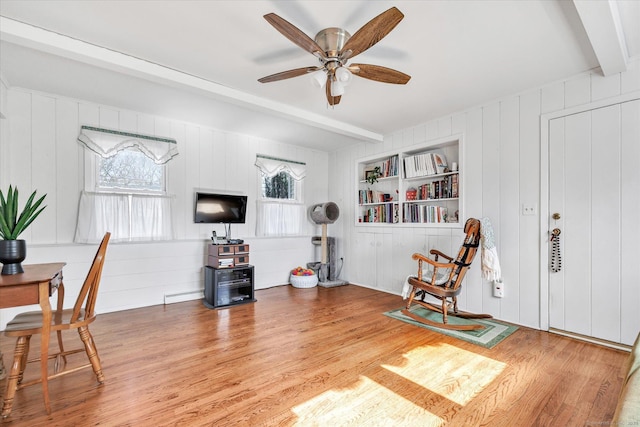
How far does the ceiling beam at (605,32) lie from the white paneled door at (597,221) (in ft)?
1.29

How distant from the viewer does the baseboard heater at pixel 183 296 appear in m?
3.79

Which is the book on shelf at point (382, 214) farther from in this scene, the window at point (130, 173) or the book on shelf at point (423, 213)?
the window at point (130, 173)

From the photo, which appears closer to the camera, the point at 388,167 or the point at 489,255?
the point at 489,255

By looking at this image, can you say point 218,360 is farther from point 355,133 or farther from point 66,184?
point 355,133

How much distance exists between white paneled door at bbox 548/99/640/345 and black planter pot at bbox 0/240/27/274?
424 cm

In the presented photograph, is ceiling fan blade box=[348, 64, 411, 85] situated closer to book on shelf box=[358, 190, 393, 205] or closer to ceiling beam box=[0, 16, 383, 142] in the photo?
ceiling beam box=[0, 16, 383, 142]

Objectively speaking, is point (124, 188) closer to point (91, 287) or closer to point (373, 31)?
point (91, 287)

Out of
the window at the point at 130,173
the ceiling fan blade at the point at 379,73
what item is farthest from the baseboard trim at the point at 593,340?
the window at the point at 130,173

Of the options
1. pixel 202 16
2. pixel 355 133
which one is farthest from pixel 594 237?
pixel 202 16

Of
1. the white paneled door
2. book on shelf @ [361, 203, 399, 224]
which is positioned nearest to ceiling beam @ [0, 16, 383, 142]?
book on shelf @ [361, 203, 399, 224]

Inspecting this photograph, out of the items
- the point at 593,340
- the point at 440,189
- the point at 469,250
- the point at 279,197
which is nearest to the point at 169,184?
the point at 279,197

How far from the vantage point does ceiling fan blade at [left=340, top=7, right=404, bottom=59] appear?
164 cm

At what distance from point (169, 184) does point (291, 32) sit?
2.88 metres

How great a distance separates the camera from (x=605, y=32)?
1977 mm
